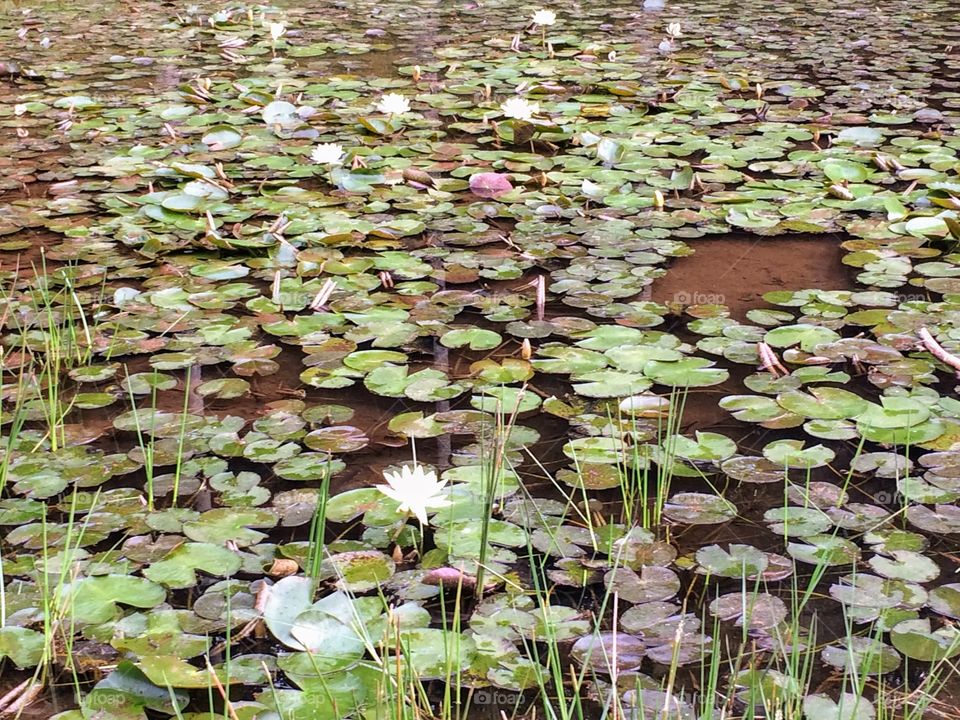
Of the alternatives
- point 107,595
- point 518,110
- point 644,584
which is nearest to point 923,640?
point 644,584

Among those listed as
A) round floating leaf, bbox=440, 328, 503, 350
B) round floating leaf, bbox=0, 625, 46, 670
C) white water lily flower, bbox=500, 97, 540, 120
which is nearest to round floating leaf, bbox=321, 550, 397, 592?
round floating leaf, bbox=0, 625, 46, 670

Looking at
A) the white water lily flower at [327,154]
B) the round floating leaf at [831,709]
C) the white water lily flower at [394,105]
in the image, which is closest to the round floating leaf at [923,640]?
the round floating leaf at [831,709]

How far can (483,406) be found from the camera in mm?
1742

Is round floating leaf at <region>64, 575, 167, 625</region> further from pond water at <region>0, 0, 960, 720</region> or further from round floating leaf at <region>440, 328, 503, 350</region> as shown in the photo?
round floating leaf at <region>440, 328, 503, 350</region>

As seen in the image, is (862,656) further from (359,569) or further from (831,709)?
(359,569)

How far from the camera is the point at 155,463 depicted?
165 cm

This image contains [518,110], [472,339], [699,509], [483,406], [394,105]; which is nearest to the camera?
[699,509]

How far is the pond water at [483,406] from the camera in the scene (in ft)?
4.01

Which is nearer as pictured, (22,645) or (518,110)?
(22,645)

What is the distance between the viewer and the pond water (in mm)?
1223

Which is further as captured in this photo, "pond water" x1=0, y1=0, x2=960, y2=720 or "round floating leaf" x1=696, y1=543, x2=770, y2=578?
"round floating leaf" x1=696, y1=543, x2=770, y2=578

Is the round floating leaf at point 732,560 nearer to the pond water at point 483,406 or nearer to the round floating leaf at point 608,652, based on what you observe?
the pond water at point 483,406

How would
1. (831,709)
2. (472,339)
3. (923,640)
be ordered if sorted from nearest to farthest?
(831,709) → (923,640) → (472,339)

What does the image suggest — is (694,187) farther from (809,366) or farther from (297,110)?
(297,110)
